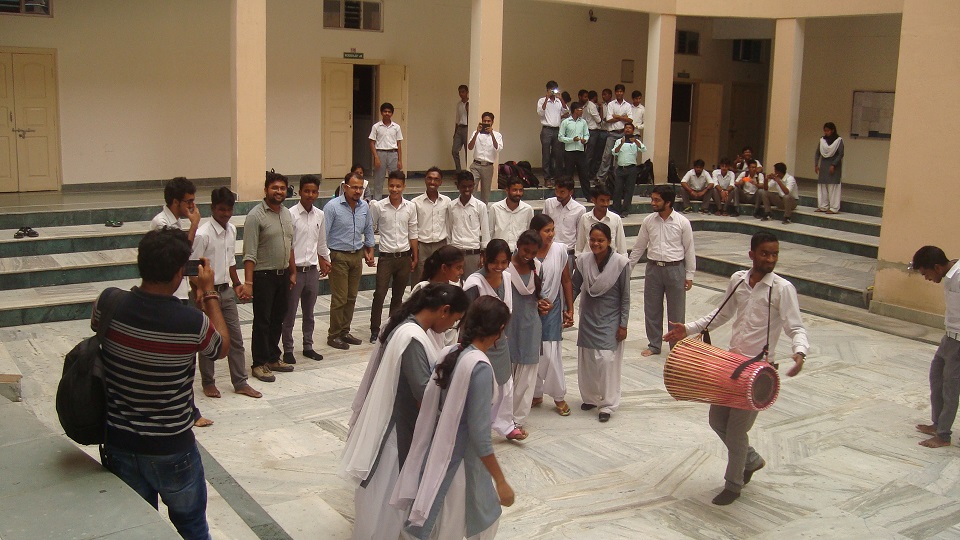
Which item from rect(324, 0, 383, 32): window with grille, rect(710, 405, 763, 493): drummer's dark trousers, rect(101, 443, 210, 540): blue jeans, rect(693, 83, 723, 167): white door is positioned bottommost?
rect(710, 405, 763, 493): drummer's dark trousers

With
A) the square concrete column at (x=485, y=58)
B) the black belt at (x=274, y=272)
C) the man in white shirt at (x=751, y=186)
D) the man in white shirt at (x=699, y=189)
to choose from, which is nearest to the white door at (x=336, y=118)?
the square concrete column at (x=485, y=58)

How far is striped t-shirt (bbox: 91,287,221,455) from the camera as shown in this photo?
3354 millimetres

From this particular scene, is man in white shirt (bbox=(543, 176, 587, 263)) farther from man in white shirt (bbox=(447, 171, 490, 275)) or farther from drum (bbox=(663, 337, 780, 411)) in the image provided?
drum (bbox=(663, 337, 780, 411))

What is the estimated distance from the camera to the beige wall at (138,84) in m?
12.9

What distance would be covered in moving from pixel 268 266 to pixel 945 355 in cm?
492

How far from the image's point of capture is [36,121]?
12836mm

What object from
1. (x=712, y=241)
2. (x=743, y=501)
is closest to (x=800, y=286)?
(x=712, y=241)

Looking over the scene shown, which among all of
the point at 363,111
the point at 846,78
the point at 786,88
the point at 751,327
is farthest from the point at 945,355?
the point at 846,78

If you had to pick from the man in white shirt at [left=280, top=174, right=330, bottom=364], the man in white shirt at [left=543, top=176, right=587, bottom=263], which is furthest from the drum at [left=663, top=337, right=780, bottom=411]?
the man in white shirt at [left=543, top=176, right=587, bottom=263]

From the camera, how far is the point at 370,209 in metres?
8.55

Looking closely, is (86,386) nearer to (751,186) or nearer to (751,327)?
(751,327)

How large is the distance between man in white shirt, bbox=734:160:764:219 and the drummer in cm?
1047

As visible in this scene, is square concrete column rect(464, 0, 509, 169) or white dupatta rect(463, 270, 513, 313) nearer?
white dupatta rect(463, 270, 513, 313)

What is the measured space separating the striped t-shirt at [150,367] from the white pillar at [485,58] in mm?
11098
